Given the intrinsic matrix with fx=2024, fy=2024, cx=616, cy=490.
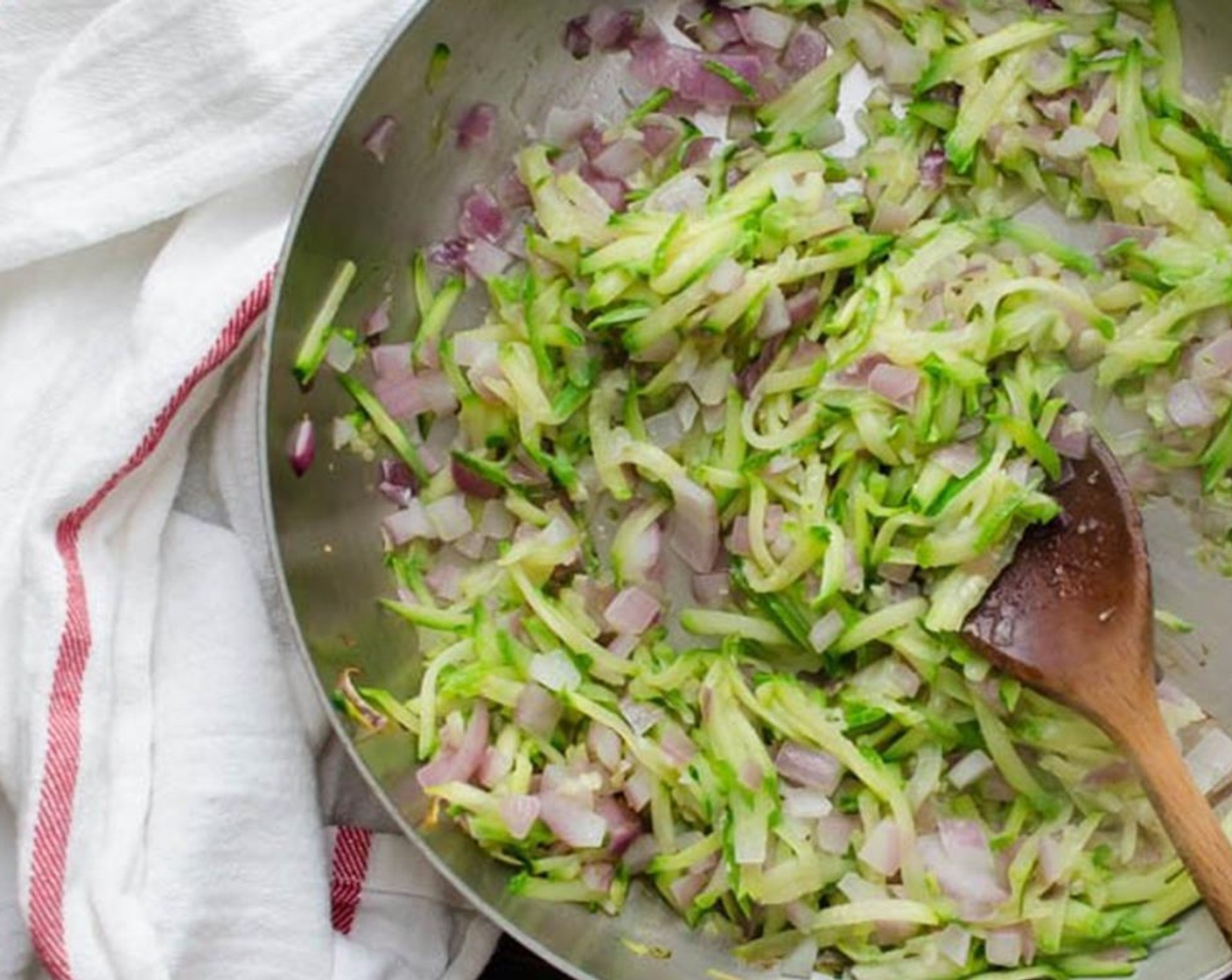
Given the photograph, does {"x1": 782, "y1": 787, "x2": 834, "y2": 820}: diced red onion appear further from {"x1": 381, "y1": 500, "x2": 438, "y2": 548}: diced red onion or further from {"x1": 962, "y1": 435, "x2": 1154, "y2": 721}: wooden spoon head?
{"x1": 381, "y1": 500, "x2": 438, "y2": 548}: diced red onion

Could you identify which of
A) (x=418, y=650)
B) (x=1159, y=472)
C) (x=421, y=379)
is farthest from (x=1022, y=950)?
(x=421, y=379)

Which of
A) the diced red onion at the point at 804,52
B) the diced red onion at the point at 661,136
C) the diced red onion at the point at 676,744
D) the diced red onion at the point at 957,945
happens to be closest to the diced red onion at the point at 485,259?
the diced red onion at the point at 661,136

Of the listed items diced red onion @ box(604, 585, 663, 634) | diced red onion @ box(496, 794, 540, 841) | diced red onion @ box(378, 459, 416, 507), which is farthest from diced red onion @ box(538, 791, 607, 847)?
diced red onion @ box(378, 459, 416, 507)

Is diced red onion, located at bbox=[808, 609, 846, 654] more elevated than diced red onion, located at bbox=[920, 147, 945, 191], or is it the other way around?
diced red onion, located at bbox=[920, 147, 945, 191]

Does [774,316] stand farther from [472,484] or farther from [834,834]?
[834,834]

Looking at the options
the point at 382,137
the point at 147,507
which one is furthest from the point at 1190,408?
the point at 147,507

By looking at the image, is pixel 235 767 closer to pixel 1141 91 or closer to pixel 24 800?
pixel 24 800
